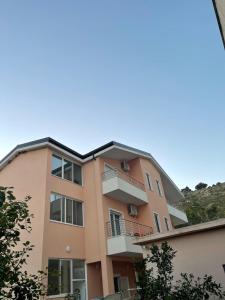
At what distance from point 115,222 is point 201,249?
31.6 ft

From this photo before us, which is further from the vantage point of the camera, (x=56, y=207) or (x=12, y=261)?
(x=56, y=207)

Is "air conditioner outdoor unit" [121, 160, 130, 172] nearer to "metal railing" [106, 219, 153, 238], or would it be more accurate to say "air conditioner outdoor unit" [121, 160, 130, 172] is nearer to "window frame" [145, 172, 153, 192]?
"window frame" [145, 172, 153, 192]

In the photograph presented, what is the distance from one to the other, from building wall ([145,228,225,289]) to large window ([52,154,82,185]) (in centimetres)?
995

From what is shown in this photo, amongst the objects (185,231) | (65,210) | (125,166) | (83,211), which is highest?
(125,166)

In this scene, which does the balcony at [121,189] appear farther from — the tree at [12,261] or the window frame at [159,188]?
the tree at [12,261]

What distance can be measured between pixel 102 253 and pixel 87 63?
447 inches

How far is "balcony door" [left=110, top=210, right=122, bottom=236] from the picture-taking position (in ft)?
56.3

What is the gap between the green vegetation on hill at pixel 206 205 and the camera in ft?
124

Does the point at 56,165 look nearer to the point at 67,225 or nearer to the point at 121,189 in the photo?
the point at 67,225

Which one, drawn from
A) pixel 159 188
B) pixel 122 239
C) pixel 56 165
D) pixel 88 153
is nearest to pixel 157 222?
pixel 159 188

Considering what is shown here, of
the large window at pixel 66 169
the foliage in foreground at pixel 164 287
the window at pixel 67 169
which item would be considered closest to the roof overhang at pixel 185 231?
the foliage in foreground at pixel 164 287

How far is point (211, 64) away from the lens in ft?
41.2

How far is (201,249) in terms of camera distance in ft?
28.8

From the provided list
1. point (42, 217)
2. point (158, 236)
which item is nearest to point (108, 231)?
point (42, 217)
